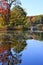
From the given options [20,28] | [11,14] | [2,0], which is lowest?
[20,28]

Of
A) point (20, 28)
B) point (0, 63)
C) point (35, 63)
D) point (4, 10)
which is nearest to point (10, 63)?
point (0, 63)

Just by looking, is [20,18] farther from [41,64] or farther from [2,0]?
[41,64]

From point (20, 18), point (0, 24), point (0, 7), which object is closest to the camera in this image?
point (0, 7)

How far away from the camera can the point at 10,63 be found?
20.0 ft

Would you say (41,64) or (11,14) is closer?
(41,64)

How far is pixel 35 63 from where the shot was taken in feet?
20.3

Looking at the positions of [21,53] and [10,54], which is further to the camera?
[21,53]

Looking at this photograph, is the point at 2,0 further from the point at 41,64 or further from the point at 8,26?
the point at 41,64

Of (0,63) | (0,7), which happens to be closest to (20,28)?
(0,7)

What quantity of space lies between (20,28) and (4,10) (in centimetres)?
484

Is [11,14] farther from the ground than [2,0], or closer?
closer

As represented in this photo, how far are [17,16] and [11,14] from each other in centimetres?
217

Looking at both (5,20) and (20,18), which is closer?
(5,20)

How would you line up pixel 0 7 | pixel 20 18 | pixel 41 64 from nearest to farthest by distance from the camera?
pixel 41 64
pixel 0 7
pixel 20 18
